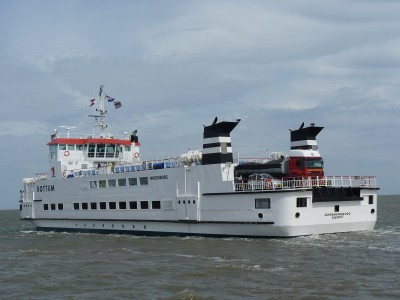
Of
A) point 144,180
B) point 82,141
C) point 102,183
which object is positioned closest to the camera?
point 144,180

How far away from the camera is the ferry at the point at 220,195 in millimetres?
28078

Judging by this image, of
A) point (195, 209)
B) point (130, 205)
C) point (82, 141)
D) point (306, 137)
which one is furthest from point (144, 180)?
point (306, 137)

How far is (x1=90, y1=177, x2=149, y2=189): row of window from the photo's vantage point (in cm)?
3444

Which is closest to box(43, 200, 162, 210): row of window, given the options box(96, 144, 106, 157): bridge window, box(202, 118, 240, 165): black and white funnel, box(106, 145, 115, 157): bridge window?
box(96, 144, 106, 157): bridge window

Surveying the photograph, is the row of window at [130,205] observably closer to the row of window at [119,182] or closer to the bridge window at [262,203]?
the bridge window at [262,203]

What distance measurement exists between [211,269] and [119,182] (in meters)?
16.0

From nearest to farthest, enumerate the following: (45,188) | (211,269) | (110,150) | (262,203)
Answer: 1. (211,269)
2. (262,203)
3. (110,150)
4. (45,188)

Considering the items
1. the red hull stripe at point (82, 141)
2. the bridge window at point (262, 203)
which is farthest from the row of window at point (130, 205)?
the red hull stripe at point (82, 141)

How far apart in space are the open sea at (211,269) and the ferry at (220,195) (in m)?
0.95

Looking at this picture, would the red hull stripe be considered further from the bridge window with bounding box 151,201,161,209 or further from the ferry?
the bridge window with bounding box 151,201,161,209

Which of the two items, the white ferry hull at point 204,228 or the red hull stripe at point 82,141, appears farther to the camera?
the red hull stripe at point 82,141

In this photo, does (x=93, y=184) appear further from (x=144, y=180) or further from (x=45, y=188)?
(x=45, y=188)

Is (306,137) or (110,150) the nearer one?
(306,137)

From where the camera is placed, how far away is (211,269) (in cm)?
2095
